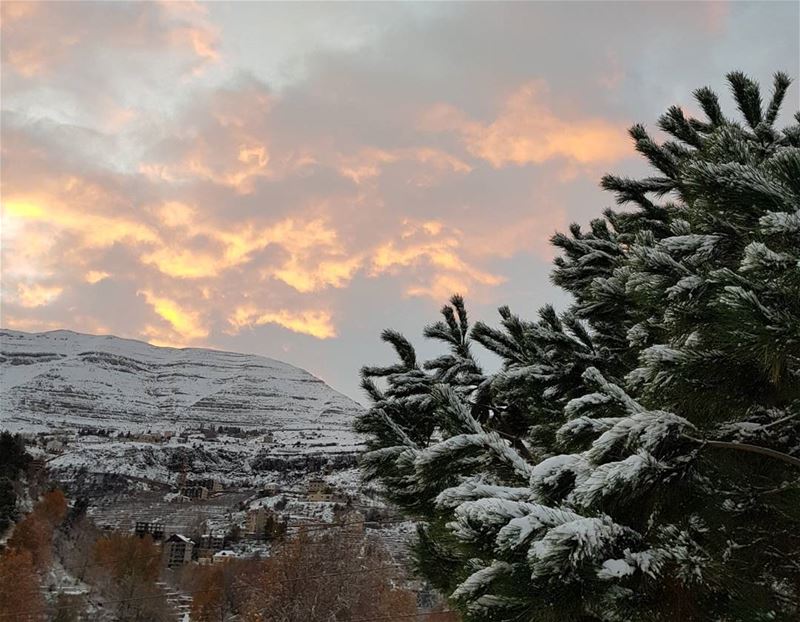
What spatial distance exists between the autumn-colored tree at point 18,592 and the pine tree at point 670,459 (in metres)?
40.3

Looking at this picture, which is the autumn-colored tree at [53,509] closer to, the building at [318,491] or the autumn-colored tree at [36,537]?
the autumn-colored tree at [36,537]

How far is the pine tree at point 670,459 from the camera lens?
171cm

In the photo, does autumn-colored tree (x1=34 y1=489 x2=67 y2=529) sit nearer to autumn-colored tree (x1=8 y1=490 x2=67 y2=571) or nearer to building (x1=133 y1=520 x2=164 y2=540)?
autumn-colored tree (x1=8 y1=490 x2=67 y2=571)

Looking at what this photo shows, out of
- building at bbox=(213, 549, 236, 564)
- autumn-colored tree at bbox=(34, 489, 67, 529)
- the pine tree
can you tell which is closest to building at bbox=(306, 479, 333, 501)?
building at bbox=(213, 549, 236, 564)

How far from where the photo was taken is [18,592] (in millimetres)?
35219

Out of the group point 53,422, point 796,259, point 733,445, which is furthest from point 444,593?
point 53,422

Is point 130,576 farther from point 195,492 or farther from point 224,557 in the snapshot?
point 195,492

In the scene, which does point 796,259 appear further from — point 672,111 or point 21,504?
point 21,504

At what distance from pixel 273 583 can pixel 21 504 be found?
49457mm

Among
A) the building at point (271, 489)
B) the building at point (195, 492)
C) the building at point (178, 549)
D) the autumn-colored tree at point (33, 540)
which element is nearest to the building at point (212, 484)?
the building at point (195, 492)

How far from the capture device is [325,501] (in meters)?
101

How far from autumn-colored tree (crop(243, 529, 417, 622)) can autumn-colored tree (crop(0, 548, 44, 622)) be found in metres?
14.5

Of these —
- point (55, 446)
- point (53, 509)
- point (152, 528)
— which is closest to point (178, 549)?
point (152, 528)

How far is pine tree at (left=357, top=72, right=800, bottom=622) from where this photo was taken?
67.4 inches
